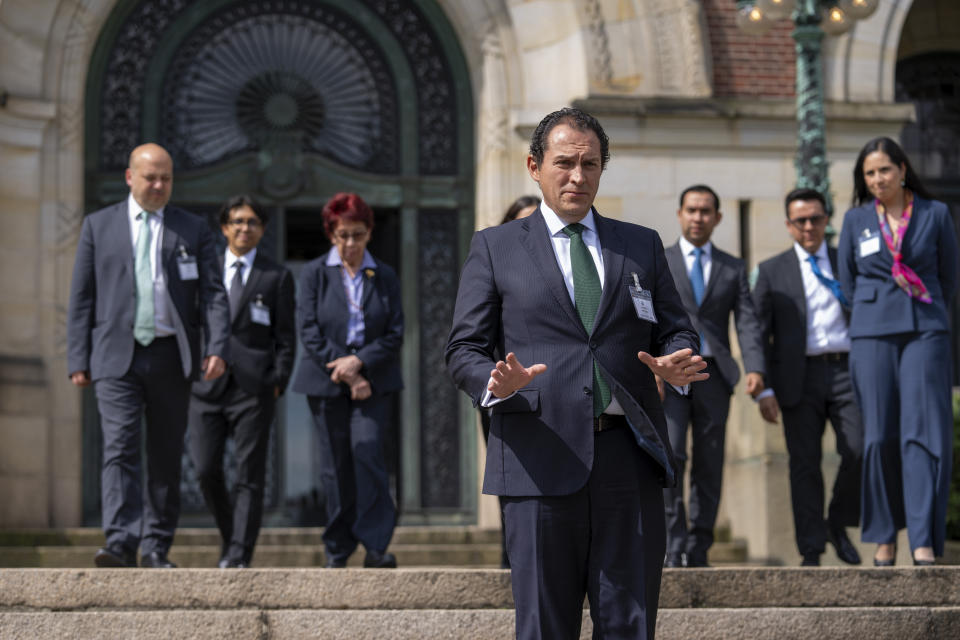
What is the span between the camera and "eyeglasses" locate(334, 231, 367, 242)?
818 centimetres

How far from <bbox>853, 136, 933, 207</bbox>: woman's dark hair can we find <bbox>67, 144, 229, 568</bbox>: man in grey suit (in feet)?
10.5

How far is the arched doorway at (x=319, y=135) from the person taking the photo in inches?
502

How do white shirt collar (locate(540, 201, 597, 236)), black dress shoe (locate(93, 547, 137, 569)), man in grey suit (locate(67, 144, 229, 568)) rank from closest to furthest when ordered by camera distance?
white shirt collar (locate(540, 201, 597, 236)), black dress shoe (locate(93, 547, 137, 569)), man in grey suit (locate(67, 144, 229, 568))

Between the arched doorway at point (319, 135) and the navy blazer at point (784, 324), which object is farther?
the arched doorway at point (319, 135)

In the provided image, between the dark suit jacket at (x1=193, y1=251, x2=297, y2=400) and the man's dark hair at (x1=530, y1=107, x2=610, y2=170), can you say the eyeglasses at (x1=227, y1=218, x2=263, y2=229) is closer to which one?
the dark suit jacket at (x1=193, y1=251, x2=297, y2=400)

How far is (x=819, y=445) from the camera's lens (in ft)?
27.0

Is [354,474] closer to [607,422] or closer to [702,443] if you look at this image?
[702,443]

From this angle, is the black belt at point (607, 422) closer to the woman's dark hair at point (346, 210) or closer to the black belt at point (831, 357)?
the woman's dark hair at point (346, 210)

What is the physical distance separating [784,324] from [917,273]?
1012 mm

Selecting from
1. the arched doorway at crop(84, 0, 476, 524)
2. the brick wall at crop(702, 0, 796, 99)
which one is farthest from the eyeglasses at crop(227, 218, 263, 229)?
the brick wall at crop(702, 0, 796, 99)

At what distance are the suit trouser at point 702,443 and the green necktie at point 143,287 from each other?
8.54 feet

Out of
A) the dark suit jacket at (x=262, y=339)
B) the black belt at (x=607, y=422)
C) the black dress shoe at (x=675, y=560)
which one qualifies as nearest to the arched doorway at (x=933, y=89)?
the black dress shoe at (x=675, y=560)

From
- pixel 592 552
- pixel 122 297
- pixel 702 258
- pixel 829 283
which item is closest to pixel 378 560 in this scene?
pixel 122 297

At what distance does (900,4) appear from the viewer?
1266cm
